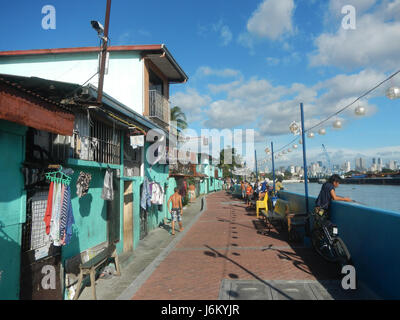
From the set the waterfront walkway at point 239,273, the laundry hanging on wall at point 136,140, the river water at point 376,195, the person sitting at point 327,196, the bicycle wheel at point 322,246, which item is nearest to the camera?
the waterfront walkway at point 239,273

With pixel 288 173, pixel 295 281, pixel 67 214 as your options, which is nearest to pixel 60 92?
pixel 67 214

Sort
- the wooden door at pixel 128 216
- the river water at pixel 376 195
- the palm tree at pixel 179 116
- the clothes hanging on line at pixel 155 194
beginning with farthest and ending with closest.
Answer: the river water at pixel 376 195
the palm tree at pixel 179 116
the clothes hanging on line at pixel 155 194
the wooden door at pixel 128 216

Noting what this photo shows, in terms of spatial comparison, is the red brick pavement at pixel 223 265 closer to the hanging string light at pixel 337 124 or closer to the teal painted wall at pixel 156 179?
the teal painted wall at pixel 156 179

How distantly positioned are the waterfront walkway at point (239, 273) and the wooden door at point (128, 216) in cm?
137

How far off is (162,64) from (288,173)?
10419 cm

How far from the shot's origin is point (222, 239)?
10.3 metres

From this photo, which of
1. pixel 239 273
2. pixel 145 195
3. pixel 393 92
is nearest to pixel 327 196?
pixel 393 92

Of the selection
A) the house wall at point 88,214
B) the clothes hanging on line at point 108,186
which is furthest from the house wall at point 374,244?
the house wall at point 88,214

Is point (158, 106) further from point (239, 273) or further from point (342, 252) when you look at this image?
point (342, 252)

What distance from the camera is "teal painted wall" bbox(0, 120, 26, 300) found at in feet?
13.3

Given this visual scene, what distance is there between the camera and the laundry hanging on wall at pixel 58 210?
466cm

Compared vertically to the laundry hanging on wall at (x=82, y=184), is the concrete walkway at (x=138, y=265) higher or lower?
lower

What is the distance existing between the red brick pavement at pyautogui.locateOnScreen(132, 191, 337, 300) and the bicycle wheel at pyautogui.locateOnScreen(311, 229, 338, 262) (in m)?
0.27

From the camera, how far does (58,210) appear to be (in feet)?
15.6
